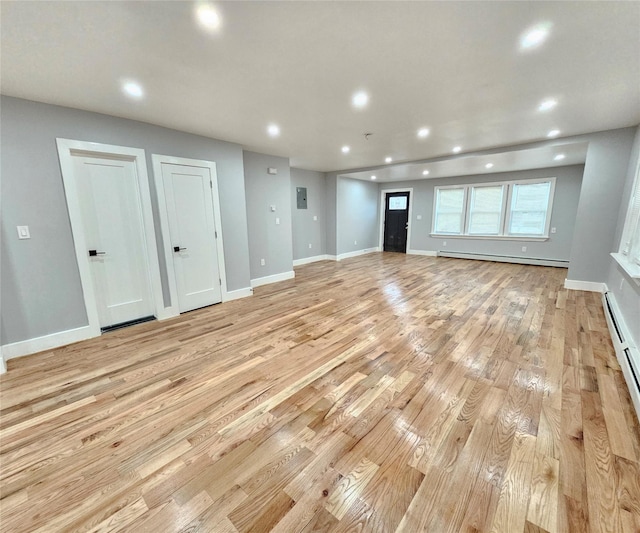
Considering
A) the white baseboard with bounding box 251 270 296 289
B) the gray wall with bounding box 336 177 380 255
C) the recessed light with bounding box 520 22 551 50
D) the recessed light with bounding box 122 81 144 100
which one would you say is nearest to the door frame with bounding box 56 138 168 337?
the recessed light with bounding box 122 81 144 100

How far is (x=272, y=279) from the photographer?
5516 mm

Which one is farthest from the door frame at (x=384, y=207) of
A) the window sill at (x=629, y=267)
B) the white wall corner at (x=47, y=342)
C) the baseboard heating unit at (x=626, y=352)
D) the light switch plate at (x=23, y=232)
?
the light switch plate at (x=23, y=232)

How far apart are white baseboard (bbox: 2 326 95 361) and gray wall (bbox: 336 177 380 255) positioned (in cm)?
594

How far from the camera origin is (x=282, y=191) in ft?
17.9

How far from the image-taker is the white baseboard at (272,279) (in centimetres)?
523

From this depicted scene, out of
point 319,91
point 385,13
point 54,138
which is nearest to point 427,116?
point 319,91

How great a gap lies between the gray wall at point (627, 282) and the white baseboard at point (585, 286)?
0.75 feet

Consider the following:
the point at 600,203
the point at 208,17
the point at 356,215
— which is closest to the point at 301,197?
the point at 356,215

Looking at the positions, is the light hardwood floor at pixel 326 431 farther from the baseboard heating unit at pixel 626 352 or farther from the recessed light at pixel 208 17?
the recessed light at pixel 208 17

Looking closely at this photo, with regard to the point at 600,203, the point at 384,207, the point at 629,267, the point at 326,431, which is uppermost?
the point at 384,207

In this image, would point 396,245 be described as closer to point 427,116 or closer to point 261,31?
point 427,116

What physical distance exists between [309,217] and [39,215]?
5.34 metres

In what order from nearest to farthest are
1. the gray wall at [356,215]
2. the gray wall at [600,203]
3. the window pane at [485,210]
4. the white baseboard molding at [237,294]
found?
the gray wall at [600,203] → the white baseboard molding at [237,294] → the window pane at [485,210] → the gray wall at [356,215]

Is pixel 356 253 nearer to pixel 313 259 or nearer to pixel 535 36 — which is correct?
pixel 313 259
